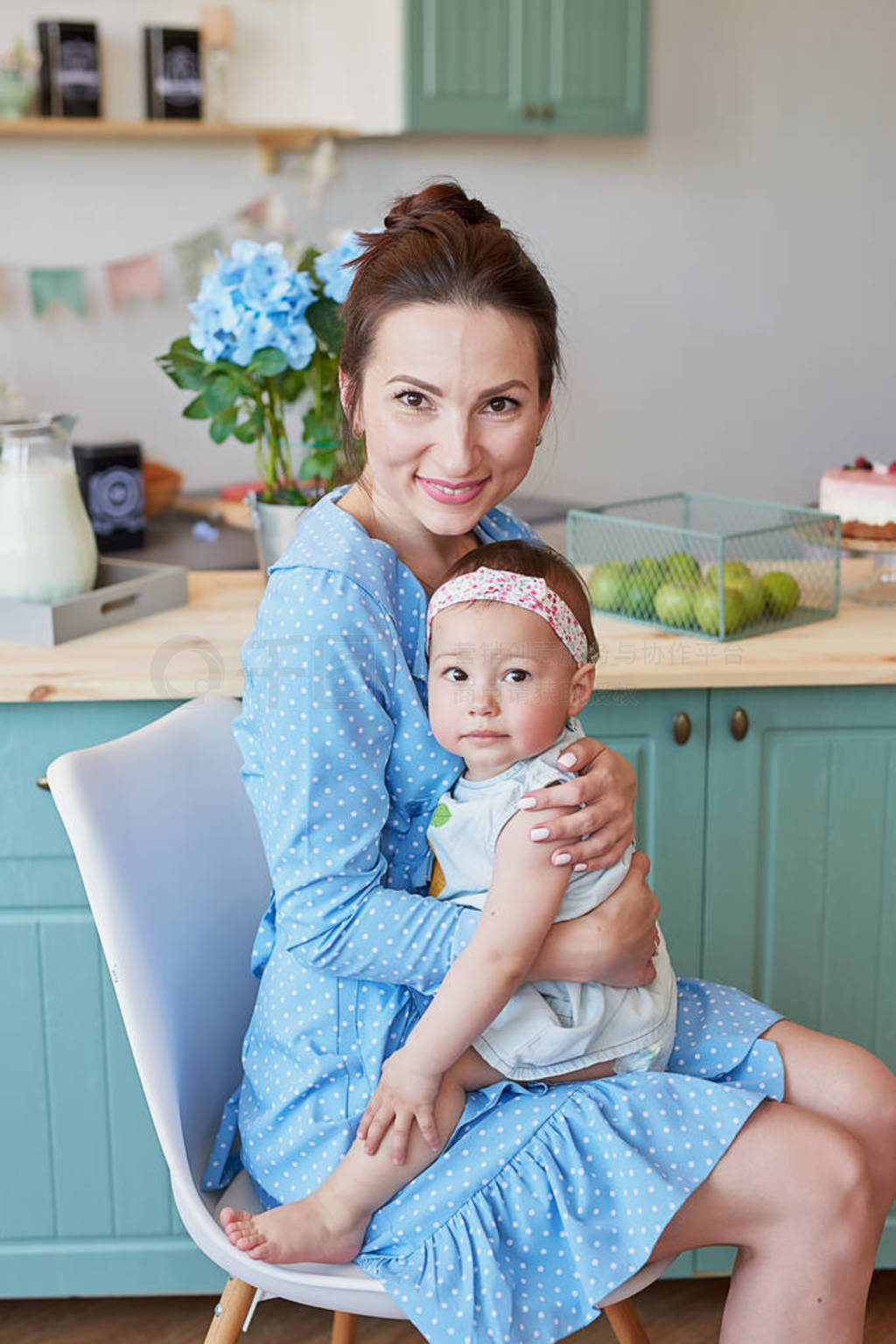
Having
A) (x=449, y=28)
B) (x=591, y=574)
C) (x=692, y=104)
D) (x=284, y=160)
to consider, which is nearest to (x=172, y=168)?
(x=284, y=160)

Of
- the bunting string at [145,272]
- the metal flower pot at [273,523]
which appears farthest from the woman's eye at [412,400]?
the bunting string at [145,272]

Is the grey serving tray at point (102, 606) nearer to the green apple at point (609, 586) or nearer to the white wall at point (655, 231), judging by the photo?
the green apple at point (609, 586)

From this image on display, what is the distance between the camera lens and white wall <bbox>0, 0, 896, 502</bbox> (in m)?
3.84

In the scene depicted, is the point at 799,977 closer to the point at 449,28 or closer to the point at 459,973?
the point at 459,973

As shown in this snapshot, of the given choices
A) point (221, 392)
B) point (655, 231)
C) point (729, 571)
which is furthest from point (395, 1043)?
point (655, 231)

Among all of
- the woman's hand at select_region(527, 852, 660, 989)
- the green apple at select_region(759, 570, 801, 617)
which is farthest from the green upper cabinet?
the woman's hand at select_region(527, 852, 660, 989)

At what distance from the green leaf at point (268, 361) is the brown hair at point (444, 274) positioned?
16.8 inches

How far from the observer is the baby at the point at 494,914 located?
1182 millimetres

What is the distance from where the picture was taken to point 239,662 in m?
1.64

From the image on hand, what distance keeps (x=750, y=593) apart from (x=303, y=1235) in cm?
95

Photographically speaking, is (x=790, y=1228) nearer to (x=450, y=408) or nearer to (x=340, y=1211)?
(x=340, y=1211)

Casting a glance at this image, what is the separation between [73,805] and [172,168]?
10.0 feet

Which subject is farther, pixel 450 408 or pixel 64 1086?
pixel 64 1086

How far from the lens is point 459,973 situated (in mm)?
1179
